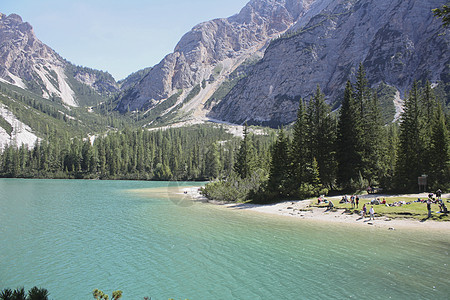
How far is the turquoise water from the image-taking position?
54.9 feet

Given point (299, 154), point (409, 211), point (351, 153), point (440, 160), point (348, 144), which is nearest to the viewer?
point (409, 211)

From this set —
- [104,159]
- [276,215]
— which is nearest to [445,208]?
[276,215]

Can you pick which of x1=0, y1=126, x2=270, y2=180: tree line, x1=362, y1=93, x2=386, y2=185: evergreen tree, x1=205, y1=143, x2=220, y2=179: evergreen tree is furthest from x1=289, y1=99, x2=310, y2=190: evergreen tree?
x1=205, y1=143, x2=220, y2=179: evergreen tree

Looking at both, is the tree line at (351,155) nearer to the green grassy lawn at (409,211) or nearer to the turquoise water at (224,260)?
the green grassy lawn at (409,211)

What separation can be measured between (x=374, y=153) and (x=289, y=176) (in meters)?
17.0

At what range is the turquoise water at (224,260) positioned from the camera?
54.9ft

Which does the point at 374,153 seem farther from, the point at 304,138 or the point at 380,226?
the point at 380,226

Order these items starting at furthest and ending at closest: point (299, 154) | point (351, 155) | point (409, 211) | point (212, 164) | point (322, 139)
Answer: point (212, 164)
point (322, 139)
point (299, 154)
point (351, 155)
point (409, 211)

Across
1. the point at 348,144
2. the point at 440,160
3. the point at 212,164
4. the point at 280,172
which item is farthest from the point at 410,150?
the point at 212,164

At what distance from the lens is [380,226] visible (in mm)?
32500

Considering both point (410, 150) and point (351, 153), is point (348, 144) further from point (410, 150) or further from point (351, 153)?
point (410, 150)

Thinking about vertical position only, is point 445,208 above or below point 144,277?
above

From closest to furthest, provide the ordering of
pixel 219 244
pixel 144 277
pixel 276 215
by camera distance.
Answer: pixel 144 277 → pixel 219 244 → pixel 276 215

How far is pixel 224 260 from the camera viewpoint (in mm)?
21984
